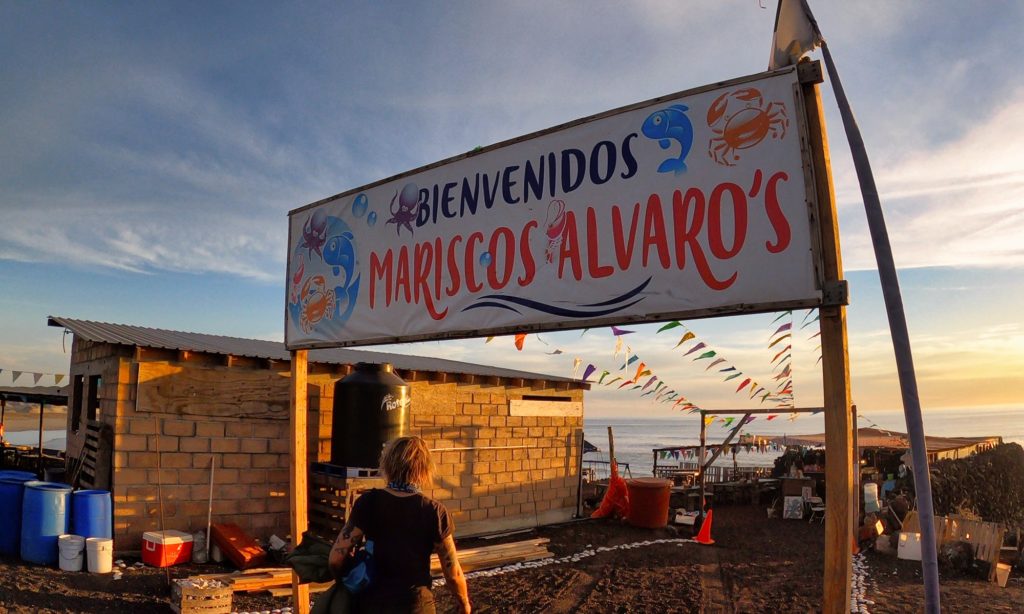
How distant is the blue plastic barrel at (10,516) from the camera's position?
27.6ft

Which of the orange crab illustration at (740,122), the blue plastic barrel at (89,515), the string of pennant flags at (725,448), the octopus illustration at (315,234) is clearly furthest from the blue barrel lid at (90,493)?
the string of pennant flags at (725,448)

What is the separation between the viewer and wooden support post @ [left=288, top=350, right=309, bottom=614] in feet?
20.4

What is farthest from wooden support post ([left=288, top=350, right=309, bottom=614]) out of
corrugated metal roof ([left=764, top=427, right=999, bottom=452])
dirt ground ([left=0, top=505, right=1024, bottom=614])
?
corrugated metal roof ([left=764, top=427, right=999, bottom=452])

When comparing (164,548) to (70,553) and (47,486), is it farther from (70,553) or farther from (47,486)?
(47,486)

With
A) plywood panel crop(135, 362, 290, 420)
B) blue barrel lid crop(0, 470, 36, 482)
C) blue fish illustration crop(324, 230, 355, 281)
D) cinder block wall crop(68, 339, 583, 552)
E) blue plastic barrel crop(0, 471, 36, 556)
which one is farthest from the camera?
plywood panel crop(135, 362, 290, 420)

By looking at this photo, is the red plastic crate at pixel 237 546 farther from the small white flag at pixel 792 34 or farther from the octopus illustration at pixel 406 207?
the small white flag at pixel 792 34

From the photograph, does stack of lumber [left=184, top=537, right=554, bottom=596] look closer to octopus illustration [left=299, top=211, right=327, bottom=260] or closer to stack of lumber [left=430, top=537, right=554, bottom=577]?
stack of lumber [left=430, top=537, right=554, bottom=577]

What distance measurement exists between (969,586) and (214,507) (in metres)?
11.4

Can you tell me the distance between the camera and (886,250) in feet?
10.9

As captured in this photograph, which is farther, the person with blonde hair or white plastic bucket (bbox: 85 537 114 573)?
white plastic bucket (bbox: 85 537 114 573)

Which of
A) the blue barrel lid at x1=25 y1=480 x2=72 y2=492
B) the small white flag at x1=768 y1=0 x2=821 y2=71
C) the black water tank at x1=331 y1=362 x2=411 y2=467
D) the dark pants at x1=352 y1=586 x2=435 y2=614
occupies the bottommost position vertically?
the blue barrel lid at x1=25 y1=480 x2=72 y2=492

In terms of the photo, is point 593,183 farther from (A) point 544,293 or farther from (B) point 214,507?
(B) point 214,507

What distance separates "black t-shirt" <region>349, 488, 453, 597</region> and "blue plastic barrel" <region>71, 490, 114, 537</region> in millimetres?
6547

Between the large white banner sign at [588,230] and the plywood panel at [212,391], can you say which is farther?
the plywood panel at [212,391]
